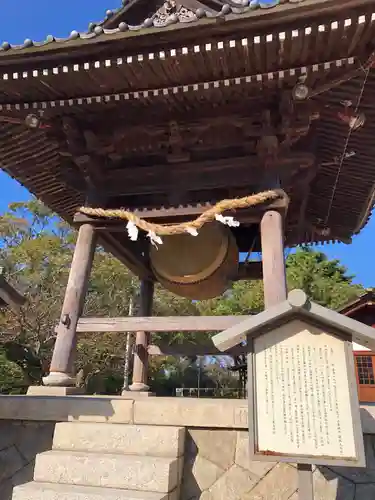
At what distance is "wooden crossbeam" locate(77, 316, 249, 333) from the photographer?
3.88m

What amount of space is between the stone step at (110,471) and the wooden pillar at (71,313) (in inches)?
42.9

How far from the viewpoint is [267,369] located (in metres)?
2.40

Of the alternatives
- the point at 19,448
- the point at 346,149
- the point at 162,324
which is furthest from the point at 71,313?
the point at 346,149

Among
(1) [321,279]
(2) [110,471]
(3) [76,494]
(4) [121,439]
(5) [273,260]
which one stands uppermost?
(1) [321,279]

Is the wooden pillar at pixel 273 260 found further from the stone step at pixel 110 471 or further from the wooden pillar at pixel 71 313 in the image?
the wooden pillar at pixel 71 313

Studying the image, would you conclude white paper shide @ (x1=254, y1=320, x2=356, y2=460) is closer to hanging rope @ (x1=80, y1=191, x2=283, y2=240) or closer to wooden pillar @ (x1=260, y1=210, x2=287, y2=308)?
wooden pillar @ (x1=260, y1=210, x2=287, y2=308)

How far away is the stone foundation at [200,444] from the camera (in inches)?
116

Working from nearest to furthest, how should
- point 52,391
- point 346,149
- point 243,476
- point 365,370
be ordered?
point 243,476 → point 52,391 → point 346,149 → point 365,370

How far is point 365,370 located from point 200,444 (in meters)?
14.4

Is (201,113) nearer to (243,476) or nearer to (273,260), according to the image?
(273,260)

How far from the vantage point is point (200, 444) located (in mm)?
3205

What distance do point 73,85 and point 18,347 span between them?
15145 mm

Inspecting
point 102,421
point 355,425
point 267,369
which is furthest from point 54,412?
point 355,425

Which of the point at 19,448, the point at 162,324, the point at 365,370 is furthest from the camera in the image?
the point at 365,370
